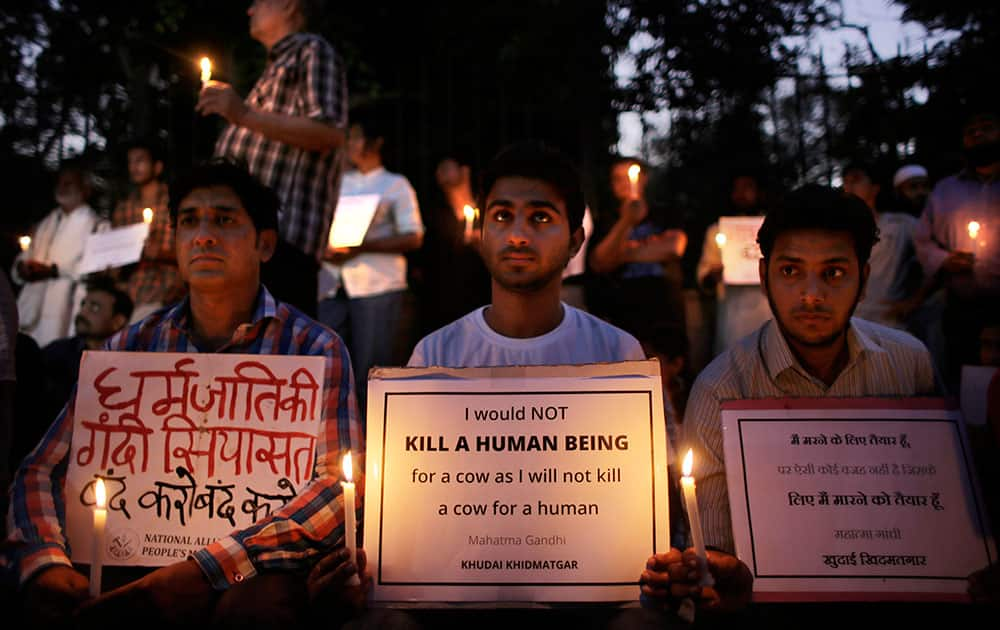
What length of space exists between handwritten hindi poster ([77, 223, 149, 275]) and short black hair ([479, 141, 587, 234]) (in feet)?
10.1

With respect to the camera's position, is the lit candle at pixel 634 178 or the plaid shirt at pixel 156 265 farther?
the plaid shirt at pixel 156 265

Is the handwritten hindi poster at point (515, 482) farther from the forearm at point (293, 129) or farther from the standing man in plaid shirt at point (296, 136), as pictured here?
the forearm at point (293, 129)

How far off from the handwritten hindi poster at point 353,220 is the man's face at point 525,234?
2.41 metres

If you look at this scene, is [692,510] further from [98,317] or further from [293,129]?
[98,317]

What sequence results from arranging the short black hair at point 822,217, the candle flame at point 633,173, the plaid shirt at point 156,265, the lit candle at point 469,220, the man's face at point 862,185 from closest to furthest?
the short black hair at point 822,217, the candle flame at point 633,173, the lit candle at point 469,220, the plaid shirt at point 156,265, the man's face at point 862,185

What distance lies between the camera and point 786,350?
2.68 metres

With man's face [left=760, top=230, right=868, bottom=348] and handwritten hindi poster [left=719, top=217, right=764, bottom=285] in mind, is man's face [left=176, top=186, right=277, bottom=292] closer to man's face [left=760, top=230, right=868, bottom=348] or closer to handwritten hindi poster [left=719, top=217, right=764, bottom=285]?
man's face [left=760, top=230, right=868, bottom=348]

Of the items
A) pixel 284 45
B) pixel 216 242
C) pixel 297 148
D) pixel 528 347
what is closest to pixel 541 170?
pixel 528 347

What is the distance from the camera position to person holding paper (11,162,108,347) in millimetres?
6043

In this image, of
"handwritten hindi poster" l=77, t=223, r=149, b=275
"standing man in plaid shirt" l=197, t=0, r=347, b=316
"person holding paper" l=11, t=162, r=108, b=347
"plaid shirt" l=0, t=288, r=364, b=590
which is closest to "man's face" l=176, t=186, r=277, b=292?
"plaid shirt" l=0, t=288, r=364, b=590

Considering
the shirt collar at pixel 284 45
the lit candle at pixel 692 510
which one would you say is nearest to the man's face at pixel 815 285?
the lit candle at pixel 692 510

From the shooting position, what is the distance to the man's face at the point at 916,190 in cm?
641

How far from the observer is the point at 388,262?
5.36 metres

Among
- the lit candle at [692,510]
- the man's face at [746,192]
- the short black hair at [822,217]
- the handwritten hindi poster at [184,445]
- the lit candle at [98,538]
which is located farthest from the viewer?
the man's face at [746,192]
